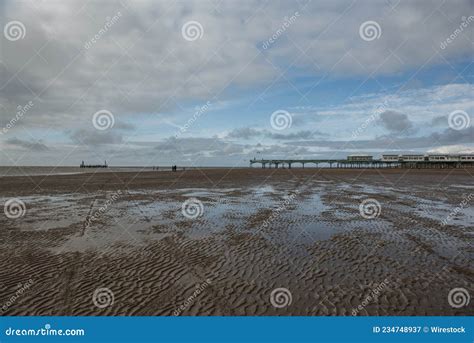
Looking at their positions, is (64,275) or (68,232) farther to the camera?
(68,232)

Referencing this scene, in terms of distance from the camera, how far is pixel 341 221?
621 inches

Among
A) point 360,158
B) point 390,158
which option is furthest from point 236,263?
point 360,158

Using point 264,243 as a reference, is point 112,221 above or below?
above

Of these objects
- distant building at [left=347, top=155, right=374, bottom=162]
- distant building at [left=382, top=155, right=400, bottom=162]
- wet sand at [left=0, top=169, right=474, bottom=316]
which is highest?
distant building at [left=347, top=155, right=374, bottom=162]

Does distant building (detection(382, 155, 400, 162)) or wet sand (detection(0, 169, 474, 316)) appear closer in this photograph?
wet sand (detection(0, 169, 474, 316))

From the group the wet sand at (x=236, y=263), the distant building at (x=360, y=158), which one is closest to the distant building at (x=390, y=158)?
the distant building at (x=360, y=158)

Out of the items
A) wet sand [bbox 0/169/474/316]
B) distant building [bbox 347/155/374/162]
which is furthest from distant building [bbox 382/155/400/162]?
wet sand [bbox 0/169/474/316]

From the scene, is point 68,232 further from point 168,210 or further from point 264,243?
point 264,243

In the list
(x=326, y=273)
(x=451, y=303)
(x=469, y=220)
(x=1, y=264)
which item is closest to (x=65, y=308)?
(x=1, y=264)

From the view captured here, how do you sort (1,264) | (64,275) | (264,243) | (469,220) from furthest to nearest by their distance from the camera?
1. (469,220)
2. (264,243)
3. (1,264)
4. (64,275)

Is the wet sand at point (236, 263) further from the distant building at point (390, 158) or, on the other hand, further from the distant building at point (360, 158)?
the distant building at point (360, 158)

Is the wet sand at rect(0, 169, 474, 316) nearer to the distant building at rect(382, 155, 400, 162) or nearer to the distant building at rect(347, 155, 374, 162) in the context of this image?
the distant building at rect(382, 155, 400, 162)

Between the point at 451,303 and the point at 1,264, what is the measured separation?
14317mm

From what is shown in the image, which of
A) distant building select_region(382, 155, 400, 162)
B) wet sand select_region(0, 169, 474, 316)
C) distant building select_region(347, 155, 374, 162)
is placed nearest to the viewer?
wet sand select_region(0, 169, 474, 316)
